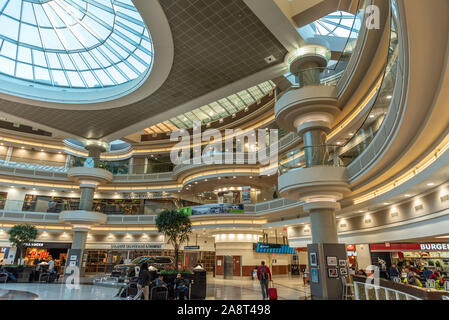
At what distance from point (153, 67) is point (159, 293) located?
11.8 m

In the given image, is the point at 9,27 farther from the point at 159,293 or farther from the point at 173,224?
the point at 159,293

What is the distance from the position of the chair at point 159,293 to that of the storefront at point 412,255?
516 inches

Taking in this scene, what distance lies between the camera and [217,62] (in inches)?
628

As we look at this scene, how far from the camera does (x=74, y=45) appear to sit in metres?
19.3

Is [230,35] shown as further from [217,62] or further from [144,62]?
[144,62]

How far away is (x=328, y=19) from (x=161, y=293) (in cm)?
1917

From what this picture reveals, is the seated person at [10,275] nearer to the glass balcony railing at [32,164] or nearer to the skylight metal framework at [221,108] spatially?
the glass balcony railing at [32,164]

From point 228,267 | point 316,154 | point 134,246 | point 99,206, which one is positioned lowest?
point 228,267

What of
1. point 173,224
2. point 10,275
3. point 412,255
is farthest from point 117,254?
point 412,255

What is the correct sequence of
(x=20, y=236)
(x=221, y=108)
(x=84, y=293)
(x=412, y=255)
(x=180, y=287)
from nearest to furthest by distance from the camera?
(x=180, y=287) → (x=84, y=293) → (x=412, y=255) → (x=20, y=236) → (x=221, y=108)

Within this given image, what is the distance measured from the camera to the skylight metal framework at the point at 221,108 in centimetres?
2745

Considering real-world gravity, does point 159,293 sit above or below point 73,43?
below

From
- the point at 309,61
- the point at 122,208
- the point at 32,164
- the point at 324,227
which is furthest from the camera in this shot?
the point at 122,208
